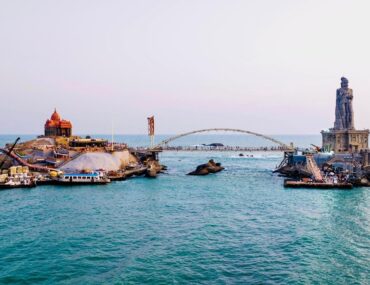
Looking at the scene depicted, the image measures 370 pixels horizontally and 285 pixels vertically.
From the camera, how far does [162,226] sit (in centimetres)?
4319

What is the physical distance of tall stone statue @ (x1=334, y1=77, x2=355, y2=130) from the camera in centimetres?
10469

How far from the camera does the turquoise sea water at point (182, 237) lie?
29422 millimetres

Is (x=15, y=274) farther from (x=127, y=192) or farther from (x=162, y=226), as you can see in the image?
(x=127, y=192)

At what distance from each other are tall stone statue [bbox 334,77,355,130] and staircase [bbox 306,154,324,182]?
1980 cm

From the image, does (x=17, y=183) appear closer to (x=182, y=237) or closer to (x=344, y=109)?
(x=182, y=237)

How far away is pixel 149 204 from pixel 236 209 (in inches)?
511

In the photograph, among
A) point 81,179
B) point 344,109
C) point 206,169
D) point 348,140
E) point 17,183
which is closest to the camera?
point 17,183

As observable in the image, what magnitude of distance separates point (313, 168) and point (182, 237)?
5371 cm

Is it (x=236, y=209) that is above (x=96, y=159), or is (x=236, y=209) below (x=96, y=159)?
below

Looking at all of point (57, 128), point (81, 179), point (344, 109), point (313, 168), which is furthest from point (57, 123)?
point (344, 109)

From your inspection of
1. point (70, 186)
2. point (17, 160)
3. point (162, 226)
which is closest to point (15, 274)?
point (162, 226)

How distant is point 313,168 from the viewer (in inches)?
3300

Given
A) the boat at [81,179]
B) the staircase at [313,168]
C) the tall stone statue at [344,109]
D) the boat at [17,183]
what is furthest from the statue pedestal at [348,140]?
the boat at [17,183]

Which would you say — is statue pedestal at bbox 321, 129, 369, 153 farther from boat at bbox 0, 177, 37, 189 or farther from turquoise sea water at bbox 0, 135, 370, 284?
boat at bbox 0, 177, 37, 189
